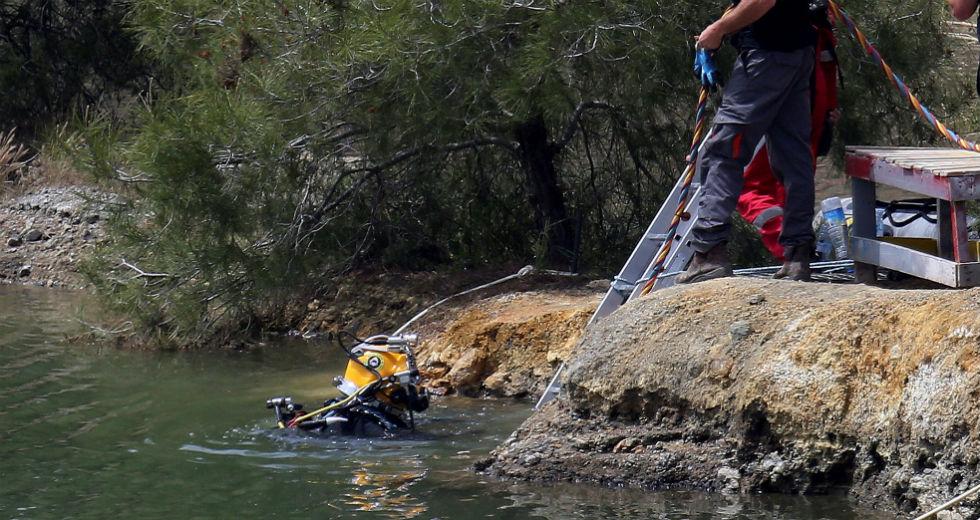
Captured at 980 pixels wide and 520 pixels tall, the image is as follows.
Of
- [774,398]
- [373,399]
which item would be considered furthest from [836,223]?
[774,398]

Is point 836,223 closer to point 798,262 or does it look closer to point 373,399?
point 798,262

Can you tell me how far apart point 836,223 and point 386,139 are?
311cm

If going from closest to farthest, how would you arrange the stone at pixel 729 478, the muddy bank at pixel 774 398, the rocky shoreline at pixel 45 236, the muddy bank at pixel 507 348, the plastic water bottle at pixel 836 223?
1. the muddy bank at pixel 774 398
2. the stone at pixel 729 478
3. the muddy bank at pixel 507 348
4. the plastic water bottle at pixel 836 223
5. the rocky shoreline at pixel 45 236

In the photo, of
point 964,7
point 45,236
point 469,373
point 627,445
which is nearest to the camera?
point 627,445

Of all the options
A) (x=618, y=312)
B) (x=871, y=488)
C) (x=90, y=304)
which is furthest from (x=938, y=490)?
(x=90, y=304)

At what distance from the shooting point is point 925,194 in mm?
6117

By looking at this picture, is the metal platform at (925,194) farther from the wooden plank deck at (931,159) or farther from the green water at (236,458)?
the green water at (236,458)

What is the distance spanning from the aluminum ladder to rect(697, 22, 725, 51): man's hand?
0.45 m

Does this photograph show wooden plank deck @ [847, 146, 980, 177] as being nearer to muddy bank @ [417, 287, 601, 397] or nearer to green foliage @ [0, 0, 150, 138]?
muddy bank @ [417, 287, 601, 397]

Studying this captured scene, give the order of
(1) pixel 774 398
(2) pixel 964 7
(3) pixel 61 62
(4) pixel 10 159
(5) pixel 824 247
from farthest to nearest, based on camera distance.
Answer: (3) pixel 61 62 → (4) pixel 10 159 → (5) pixel 824 247 → (2) pixel 964 7 → (1) pixel 774 398

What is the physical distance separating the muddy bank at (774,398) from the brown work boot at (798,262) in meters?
0.50

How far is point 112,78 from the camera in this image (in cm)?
1794

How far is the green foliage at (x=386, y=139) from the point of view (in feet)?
28.7

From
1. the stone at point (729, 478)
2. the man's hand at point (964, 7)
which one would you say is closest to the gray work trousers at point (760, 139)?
the man's hand at point (964, 7)
